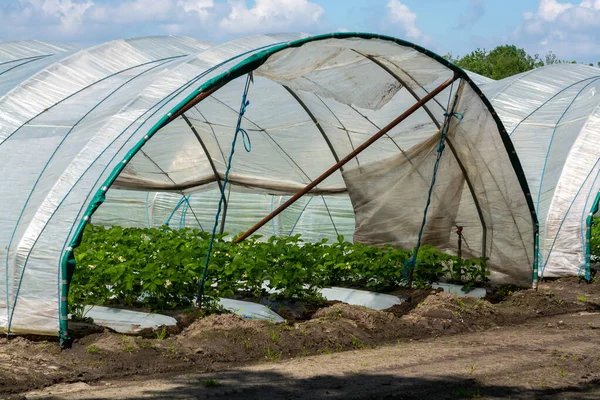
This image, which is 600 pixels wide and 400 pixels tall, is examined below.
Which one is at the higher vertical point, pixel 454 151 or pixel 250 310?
pixel 454 151

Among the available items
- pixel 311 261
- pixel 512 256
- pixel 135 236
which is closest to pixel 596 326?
pixel 512 256

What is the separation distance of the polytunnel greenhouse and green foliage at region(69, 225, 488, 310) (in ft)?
2.44

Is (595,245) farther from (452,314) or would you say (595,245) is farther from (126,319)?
(126,319)

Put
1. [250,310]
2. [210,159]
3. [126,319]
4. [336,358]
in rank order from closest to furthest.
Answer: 1. [336,358]
2. [126,319]
3. [250,310]
4. [210,159]

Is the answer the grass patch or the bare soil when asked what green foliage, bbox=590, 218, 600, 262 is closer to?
the bare soil

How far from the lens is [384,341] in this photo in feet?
25.7

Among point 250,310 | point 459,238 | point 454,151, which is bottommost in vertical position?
point 250,310

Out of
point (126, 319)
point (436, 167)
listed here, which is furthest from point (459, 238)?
point (126, 319)

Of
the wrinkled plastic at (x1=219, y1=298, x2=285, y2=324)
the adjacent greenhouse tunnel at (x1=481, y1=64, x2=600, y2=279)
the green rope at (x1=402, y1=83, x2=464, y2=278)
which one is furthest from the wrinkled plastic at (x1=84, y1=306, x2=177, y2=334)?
the adjacent greenhouse tunnel at (x1=481, y1=64, x2=600, y2=279)

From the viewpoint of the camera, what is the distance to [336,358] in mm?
6945

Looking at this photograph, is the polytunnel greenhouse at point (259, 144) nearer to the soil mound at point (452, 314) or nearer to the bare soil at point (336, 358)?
the bare soil at point (336, 358)

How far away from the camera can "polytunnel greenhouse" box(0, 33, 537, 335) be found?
6992mm

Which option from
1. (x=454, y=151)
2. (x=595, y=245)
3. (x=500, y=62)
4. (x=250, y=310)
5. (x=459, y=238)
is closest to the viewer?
(x=250, y=310)

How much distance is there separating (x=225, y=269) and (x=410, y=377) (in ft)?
10.1
